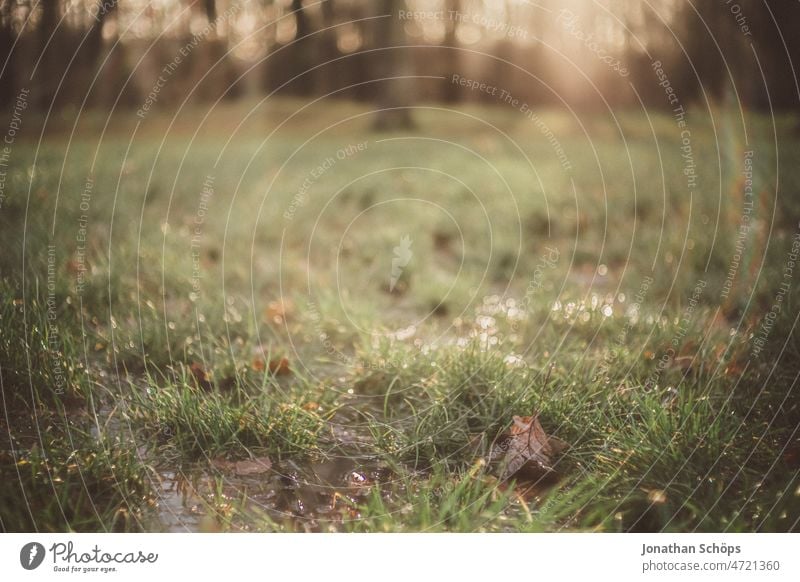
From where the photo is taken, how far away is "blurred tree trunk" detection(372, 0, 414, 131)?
356 inches

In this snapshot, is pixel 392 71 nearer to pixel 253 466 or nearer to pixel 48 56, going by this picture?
pixel 48 56

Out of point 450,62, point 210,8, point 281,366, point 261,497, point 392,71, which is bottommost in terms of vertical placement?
point 261,497

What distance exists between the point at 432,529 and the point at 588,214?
10.4 ft

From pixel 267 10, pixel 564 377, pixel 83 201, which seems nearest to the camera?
pixel 564 377

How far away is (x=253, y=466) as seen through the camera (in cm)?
189

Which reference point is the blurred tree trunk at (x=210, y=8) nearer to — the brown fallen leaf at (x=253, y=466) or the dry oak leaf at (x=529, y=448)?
the brown fallen leaf at (x=253, y=466)

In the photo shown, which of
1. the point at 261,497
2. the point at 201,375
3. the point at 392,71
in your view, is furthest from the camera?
the point at 392,71

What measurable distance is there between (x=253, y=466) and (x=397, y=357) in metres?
0.72

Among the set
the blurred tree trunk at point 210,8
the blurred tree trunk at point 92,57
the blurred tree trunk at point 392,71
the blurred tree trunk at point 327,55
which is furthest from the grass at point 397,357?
the blurred tree trunk at point 327,55

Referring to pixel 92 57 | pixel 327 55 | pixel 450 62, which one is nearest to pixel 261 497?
pixel 92 57

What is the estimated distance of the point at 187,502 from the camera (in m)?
1.80

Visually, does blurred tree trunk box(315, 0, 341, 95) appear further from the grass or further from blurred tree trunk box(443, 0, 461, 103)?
the grass
